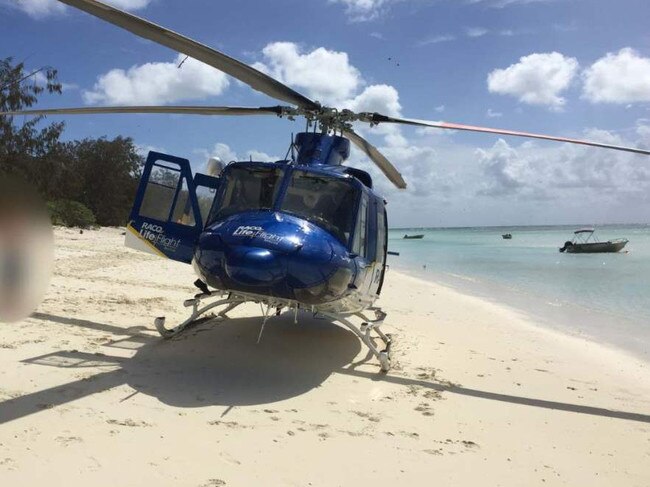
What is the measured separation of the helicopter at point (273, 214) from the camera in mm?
5164

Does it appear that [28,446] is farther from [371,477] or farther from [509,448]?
[509,448]

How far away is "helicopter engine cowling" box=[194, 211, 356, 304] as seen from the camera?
200 inches

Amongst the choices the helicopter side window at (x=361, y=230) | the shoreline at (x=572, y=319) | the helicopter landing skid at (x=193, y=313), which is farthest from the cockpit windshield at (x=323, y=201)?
the shoreline at (x=572, y=319)

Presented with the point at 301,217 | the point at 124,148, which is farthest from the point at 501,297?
the point at 124,148

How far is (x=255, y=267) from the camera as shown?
5.02 meters

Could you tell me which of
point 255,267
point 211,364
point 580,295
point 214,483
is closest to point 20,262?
point 211,364

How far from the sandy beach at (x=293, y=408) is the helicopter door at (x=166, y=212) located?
128 centimetres

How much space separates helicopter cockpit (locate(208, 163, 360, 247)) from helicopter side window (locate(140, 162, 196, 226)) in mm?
906

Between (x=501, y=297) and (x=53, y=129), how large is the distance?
29363 mm

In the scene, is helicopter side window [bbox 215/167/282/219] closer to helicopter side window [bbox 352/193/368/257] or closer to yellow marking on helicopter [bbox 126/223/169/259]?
helicopter side window [bbox 352/193/368/257]

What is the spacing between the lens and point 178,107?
23.2 ft

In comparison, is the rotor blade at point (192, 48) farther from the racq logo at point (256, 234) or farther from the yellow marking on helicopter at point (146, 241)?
the yellow marking on helicopter at point (146, 241)

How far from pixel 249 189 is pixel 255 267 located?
1.70 m

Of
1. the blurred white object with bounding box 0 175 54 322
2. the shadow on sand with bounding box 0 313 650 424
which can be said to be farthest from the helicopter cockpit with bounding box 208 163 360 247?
the blurred white object with bounding box 0 175 54 322
